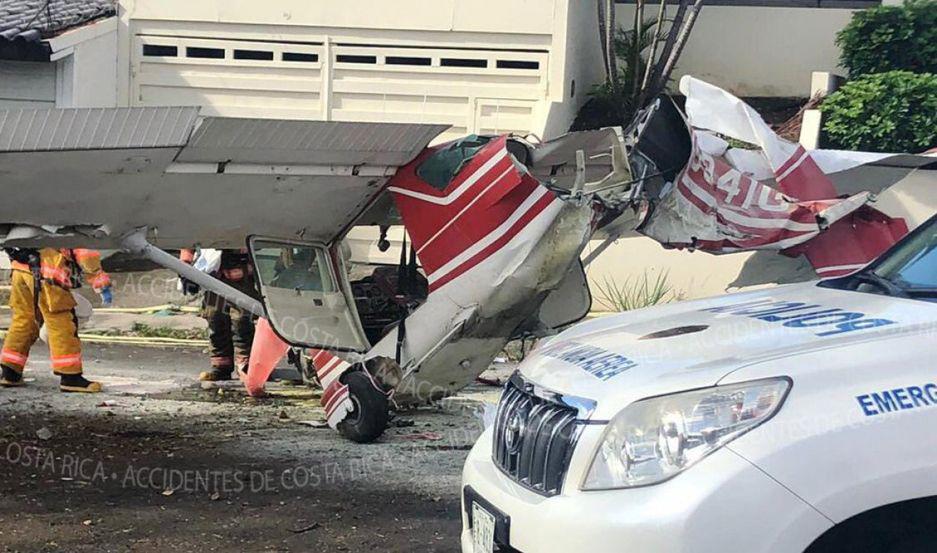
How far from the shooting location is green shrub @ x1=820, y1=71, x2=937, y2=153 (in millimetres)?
12633

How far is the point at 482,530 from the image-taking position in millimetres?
3648

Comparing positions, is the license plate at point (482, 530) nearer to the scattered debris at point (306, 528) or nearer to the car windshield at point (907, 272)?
the car windshield at point (907, 272)

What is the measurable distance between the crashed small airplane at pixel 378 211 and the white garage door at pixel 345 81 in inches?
283

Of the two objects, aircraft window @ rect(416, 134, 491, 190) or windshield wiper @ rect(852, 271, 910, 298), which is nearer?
windshield wiper @ rect(852, 271, 910, 298)

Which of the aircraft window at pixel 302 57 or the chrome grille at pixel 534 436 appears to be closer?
the chrome grille at pixel 534 436

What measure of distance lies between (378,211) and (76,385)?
110 inches

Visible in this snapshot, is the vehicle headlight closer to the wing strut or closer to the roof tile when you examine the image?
the wing strut

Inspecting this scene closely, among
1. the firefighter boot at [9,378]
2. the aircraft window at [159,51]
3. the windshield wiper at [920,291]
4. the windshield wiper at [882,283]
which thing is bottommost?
the firefighter boot at [9,378]

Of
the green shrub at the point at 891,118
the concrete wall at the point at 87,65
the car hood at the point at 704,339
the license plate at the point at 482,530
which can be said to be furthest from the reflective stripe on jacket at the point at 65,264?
the green shrub at the point at 891,118

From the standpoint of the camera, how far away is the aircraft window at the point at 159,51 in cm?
1490

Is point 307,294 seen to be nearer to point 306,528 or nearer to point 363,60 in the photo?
point 306,528

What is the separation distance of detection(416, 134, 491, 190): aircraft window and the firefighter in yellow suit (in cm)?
289

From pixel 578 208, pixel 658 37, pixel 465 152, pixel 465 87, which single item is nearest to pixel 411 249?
pixel 465 152

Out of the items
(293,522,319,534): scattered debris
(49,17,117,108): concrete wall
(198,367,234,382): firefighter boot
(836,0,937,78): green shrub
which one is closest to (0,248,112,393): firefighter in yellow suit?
(198,367,234,382): firefighter boot
